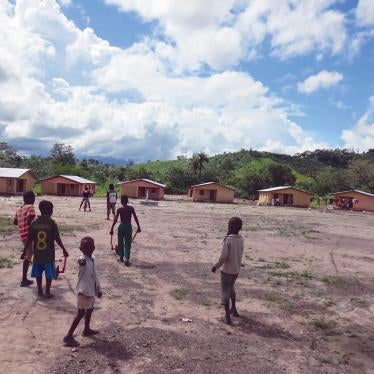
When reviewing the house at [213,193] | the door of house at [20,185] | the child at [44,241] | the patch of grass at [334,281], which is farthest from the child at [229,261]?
the house at [213,193]

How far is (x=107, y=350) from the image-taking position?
5.80 metres

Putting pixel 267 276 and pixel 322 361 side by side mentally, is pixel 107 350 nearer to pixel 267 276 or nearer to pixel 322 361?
pixel 322 361

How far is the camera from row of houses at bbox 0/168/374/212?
55.8m

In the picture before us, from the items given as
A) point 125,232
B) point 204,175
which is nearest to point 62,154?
point 204,175

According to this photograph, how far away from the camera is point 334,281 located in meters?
11.0

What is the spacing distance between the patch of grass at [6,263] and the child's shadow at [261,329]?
546cm

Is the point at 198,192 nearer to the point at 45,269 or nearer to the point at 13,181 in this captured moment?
the point at 13,181

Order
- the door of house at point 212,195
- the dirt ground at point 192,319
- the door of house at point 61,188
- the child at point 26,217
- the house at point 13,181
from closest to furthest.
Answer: the dirt ground at point 192,319 → the child at point 26,217 → the house at point 13,181 → the door of house at point 61,188 → the door of house at point 212,195

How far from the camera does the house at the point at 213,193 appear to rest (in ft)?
196

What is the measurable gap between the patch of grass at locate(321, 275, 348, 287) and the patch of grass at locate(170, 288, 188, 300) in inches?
148

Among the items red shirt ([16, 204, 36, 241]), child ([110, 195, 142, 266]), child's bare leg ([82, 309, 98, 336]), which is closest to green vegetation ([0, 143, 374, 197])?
child ([110, 195, 142, 266])

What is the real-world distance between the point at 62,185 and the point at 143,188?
397 inches

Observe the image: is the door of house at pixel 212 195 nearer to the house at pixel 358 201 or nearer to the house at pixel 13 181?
the house at pixel 358 201

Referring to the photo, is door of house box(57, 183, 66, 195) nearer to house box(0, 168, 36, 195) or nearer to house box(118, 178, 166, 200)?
house box(0, 168, 36, 195)
